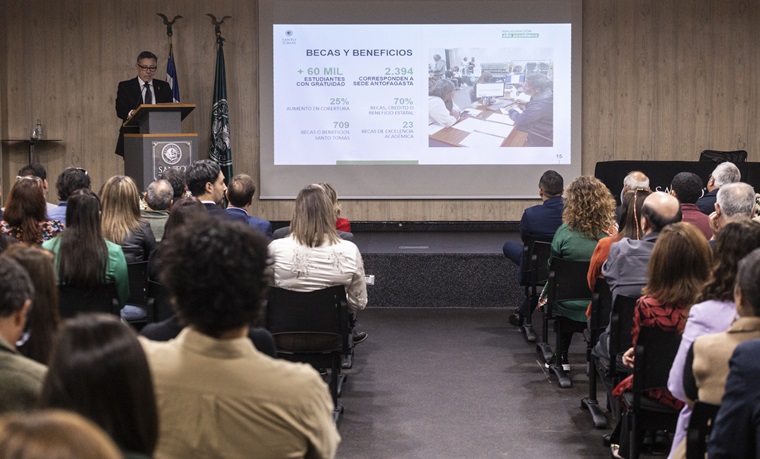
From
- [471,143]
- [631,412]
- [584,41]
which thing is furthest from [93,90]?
[631,412]

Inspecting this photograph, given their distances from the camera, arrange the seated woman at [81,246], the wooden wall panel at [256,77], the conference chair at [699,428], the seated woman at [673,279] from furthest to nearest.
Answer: the wooden wall panel at [256,77] → the seated woman at [81,246] → the seated woman at [673,279] → the conference chair at [699,428]

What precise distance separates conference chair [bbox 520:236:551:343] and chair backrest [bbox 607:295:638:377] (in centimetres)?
206

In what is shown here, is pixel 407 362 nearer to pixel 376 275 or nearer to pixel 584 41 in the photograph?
pixel 376 275

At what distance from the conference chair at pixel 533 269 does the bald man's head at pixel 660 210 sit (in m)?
2.03

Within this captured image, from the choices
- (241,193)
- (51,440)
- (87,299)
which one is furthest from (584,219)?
(51,440)

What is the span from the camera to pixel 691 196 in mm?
5754

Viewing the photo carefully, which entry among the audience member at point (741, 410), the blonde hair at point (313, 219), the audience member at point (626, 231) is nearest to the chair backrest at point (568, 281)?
the audience member at point (626, 231)

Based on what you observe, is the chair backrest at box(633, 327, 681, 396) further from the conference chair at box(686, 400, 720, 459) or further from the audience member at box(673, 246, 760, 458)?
the conference chair at box(686, 400, 720, 459)

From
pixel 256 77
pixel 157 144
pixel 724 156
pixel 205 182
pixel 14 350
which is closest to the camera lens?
pixel 14 350

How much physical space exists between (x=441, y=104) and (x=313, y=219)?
17.9ft

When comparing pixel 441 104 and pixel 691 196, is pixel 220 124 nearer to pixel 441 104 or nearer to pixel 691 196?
pixel 441 104

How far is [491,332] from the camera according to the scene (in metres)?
7.20

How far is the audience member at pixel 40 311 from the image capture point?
2.54m

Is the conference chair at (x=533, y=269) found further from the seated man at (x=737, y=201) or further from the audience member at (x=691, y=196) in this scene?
the seated man at (x=737, y=201)
